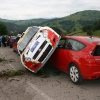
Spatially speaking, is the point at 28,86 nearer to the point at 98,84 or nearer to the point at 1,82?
the point at 1,82

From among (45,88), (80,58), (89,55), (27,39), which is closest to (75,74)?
(80,58)

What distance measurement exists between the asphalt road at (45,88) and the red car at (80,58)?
0.42m

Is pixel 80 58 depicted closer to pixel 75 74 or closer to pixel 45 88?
pixel 75 74

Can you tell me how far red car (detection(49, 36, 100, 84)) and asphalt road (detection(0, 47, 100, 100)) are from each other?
415mm

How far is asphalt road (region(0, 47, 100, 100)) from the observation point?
234 inches

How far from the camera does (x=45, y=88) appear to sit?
6781mm

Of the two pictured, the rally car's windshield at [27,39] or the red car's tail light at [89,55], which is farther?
the rally car's windshield at [27,39]

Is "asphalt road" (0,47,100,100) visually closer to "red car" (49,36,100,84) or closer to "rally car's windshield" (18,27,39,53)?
"red car" (49,36,100,84)

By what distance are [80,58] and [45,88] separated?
59.5 inches

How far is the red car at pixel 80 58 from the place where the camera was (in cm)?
659

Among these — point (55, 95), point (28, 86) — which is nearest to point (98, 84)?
point (55, 95)

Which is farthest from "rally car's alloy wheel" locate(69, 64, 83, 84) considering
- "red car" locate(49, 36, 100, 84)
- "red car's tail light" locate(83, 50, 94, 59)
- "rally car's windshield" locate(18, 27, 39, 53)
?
"rally car's windshield" locate(18, 27, 39, 53)

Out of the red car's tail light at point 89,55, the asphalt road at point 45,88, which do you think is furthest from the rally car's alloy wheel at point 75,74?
the red car's tail light at point 89,55

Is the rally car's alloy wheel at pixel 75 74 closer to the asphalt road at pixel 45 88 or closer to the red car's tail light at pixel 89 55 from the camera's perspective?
the asphalt road at pixel 45 88
